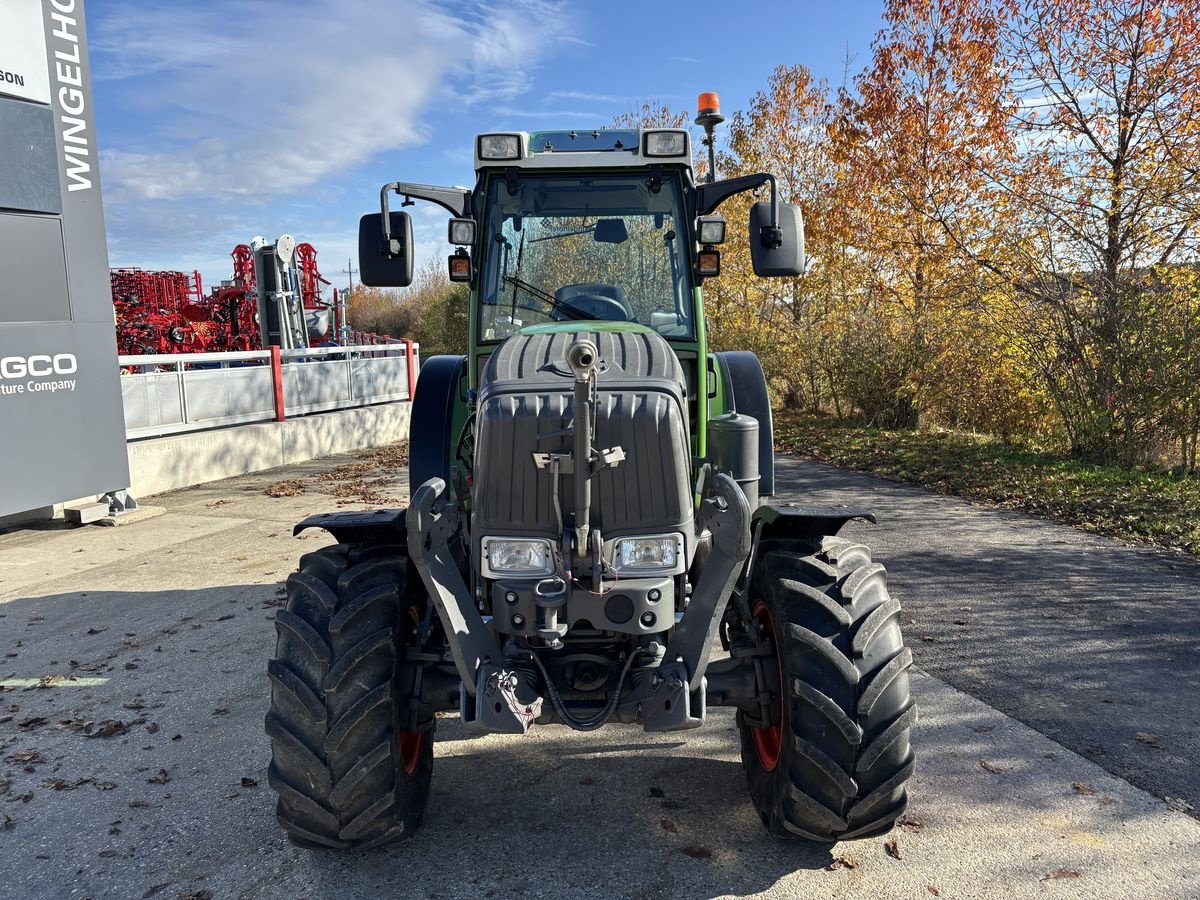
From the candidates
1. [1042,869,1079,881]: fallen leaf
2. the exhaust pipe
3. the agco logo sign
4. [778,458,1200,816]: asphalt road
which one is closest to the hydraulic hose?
the exhaust pipe

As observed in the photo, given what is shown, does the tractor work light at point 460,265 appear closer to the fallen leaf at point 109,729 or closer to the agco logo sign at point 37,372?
the fallen leaf at point 109,729

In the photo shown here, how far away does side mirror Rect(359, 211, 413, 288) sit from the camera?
4184mm

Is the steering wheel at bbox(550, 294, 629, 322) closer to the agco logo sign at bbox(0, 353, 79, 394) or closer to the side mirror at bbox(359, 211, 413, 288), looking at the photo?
the side mirror at bbox(359, 211, 413, 288)

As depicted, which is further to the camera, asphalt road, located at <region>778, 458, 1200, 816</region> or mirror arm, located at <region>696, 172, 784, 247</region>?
mirror arm, located at <region>696, 172, 784, 247</region>

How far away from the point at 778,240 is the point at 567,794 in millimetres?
2581

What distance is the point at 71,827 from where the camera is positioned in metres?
3.29

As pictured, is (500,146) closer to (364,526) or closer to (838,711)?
(364,526)

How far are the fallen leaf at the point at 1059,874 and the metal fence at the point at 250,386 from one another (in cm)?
939

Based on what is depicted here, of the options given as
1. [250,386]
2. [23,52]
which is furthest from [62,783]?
[250,386]

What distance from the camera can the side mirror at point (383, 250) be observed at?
13.7 feet

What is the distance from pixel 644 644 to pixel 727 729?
136 centimetres

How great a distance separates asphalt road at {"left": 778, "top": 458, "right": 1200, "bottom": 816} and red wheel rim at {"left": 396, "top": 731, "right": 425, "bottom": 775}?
8.89 ft

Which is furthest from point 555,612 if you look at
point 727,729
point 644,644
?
point 727,729

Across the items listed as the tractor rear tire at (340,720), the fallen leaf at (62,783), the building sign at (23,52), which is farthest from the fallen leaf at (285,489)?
the tractor rear tire at (340,720)
